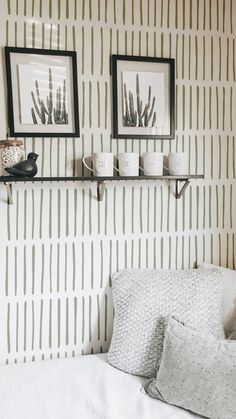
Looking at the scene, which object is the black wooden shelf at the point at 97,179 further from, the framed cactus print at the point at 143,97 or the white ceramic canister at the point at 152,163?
the framed cactus print at the point at 143,97

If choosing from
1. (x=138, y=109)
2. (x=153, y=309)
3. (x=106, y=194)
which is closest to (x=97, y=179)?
(x=106, y=194)

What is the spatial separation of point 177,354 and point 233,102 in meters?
1.28

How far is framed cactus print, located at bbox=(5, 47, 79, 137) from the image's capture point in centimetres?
199

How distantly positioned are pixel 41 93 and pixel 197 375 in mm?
1356

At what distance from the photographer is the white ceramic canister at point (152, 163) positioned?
203 cm

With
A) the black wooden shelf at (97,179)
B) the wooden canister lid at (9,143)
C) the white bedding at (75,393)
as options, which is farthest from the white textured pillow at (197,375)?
the wooden canister lid at (9,143)

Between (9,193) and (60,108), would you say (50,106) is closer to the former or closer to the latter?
(60,108)

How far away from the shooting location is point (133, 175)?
79.9 inches

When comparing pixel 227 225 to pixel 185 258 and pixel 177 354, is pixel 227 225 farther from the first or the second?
pixel 177 354

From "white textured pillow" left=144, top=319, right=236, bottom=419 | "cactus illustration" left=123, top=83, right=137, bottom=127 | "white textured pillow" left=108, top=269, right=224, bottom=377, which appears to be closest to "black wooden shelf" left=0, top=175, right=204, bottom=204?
"cactus illustration" left=123, top=83, right=137, bottom=127

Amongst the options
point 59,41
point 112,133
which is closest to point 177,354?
point 112,133

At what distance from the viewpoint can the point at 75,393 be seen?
5.70ft

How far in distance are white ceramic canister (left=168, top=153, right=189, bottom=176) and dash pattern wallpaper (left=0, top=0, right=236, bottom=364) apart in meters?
A: 0.13

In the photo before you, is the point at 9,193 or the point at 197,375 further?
the point at 9,193
